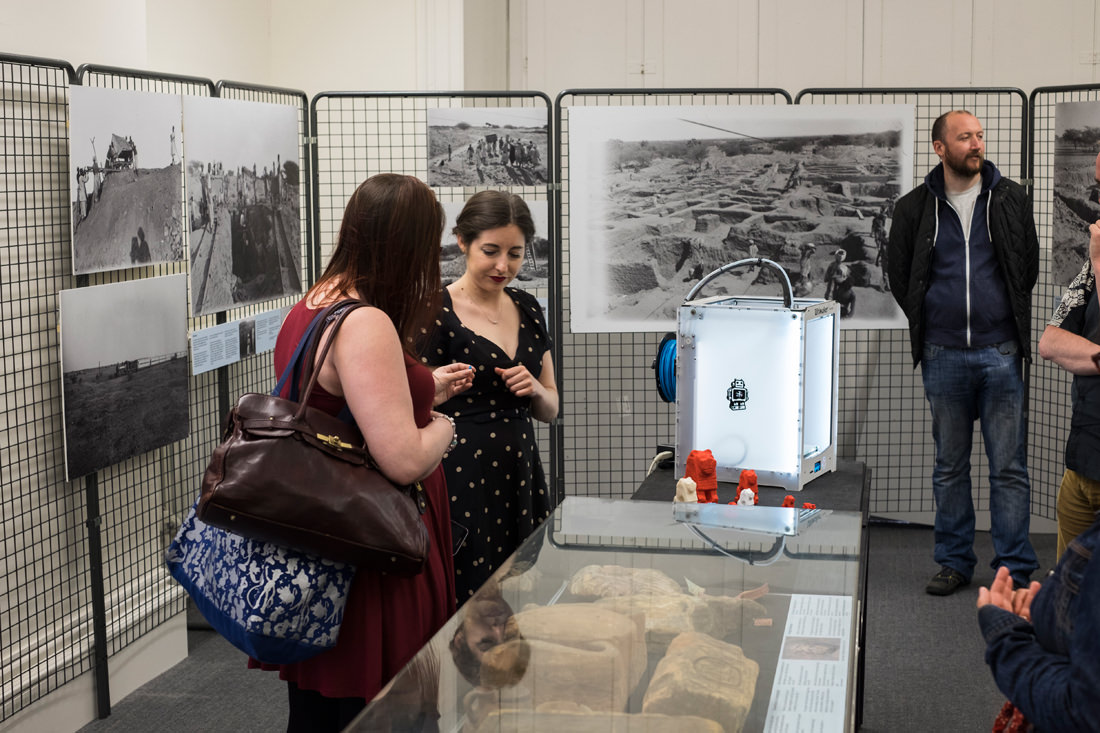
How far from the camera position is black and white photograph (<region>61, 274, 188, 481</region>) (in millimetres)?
3414

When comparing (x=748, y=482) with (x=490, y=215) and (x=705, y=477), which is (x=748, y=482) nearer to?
(x=705, y=477)

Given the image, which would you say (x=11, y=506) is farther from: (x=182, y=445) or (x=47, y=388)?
(x=182, y=445)

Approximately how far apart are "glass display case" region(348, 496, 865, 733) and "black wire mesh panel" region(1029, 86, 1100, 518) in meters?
3.46

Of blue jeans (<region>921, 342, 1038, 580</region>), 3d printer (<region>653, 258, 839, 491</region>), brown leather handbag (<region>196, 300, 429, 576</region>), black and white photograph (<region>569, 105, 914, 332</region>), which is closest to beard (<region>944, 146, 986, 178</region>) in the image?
black and white photograph (<region>569, 105, 914, 332</region>)

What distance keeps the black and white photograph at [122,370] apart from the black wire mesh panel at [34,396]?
10 centimetres

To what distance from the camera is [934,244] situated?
459 centimetres

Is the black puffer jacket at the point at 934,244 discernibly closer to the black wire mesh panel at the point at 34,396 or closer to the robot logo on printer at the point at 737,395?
the robot logo on printer at the point at 737,395

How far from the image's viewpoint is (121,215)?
3621mm

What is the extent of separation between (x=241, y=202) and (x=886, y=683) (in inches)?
116

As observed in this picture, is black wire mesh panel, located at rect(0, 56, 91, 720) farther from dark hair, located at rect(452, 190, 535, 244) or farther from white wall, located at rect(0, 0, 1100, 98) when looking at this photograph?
white wall, located at rect(0, 0, 1100, 98)

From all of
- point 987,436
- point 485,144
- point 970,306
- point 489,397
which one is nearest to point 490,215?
point 489,397

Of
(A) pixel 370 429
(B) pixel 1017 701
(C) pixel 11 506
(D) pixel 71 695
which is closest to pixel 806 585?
(B) pixel 1017 701

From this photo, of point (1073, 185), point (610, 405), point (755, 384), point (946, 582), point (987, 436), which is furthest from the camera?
point (610, 405)

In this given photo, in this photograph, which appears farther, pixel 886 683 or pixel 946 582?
pixel 946 582
